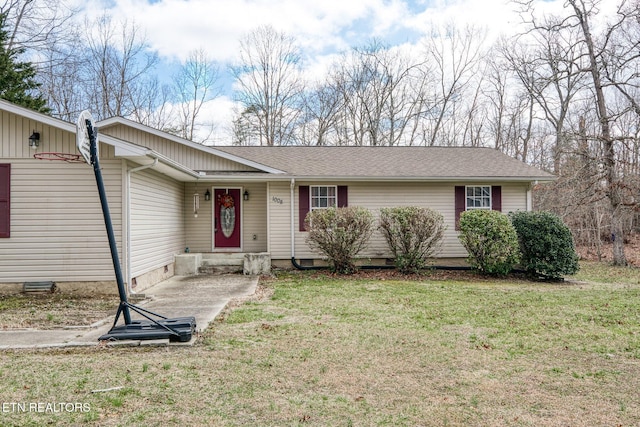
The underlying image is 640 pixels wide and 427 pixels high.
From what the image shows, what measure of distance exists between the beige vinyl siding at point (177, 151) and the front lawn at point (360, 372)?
5.49 m

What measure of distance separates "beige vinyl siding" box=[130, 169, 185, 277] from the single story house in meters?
0.03

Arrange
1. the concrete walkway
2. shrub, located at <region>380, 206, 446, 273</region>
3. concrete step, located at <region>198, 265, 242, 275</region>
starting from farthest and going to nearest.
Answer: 1. concrete step, located at <region>198, 265, 242, 275</region>
2. shrub, located at <region>380, 206, 446, 273</region>
3. the concrete walkway

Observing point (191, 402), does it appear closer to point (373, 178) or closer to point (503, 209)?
point (373, 178)

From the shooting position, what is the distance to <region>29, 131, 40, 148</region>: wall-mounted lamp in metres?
7.00

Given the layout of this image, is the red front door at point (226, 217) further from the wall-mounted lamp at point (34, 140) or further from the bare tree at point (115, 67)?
the bare tree at point (115, 67)

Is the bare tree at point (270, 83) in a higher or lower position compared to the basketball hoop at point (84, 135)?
higher

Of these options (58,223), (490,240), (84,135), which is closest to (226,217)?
(58,223)

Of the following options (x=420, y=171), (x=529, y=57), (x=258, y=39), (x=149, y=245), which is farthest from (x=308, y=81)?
(x=149, y=245)

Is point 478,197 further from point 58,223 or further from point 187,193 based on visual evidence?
point 58,223

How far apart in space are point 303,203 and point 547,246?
6.11 meters

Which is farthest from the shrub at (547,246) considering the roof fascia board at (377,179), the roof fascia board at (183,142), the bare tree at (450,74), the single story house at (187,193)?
the bare tree at (450,74)

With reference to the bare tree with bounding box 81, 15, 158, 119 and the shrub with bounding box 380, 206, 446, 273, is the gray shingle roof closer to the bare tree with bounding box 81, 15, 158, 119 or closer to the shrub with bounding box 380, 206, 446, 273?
the shrub with bounding box 380, 206, 446, 273

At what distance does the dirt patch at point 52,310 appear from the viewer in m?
5.33

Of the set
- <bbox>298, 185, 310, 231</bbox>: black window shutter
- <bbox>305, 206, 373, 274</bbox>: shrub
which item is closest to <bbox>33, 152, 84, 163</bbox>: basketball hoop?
<bbox>305, 206, 373, 274</bbox>: shrub
